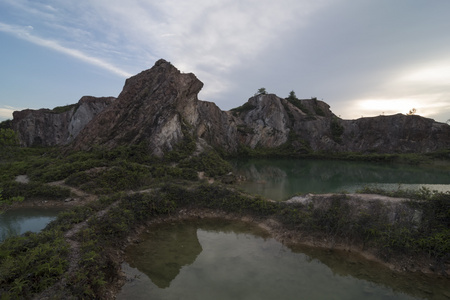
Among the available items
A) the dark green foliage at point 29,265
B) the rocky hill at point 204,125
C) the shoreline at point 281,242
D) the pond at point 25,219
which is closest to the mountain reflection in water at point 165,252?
the shoreline at point 281,242

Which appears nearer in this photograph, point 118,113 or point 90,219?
point 90,219

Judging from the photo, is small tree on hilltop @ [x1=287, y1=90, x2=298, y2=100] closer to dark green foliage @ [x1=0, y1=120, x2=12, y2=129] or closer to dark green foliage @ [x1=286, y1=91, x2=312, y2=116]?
dark green foliage @ [x1=286, y1=91, x2=312, y2=116]

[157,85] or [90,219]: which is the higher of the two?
[157,85]

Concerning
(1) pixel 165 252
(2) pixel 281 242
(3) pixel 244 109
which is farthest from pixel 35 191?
(3) pixel 244 109

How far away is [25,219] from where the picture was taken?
14.8 m

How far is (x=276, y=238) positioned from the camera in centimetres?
1259

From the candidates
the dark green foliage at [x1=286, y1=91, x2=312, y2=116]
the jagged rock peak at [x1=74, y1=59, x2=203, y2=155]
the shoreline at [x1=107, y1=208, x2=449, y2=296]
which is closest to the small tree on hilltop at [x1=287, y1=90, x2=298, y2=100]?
the dark green foliage at [x1=286, y1=91, x2=312, y2=116]

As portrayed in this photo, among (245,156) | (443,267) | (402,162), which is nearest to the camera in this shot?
(443,267)

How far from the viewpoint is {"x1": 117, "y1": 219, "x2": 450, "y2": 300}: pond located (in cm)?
837

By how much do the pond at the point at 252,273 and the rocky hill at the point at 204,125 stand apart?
18960 millimetres

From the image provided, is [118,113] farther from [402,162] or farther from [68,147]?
[402,162]

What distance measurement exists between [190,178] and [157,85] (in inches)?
679

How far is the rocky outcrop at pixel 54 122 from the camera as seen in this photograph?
151 ft

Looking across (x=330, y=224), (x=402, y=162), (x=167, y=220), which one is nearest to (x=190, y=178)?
(x=167, y=220)
